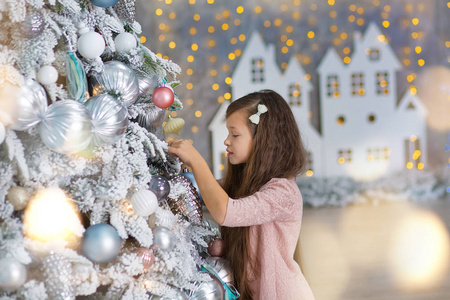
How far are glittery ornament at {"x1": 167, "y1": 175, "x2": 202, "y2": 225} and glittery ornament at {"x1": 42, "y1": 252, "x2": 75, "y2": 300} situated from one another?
16.3 inches

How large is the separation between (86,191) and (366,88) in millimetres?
4672

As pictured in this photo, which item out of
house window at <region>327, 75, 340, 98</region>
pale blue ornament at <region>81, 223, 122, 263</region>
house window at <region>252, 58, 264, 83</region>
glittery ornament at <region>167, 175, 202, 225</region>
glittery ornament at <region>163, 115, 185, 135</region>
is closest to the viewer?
pale blue ornament at <region>81, 223, 122, 263</region>

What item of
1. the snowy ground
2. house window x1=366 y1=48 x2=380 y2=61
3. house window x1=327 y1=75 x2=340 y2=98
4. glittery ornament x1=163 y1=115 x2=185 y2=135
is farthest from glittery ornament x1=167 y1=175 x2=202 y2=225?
house window x1=366 y1=48 x2=380 y2=61

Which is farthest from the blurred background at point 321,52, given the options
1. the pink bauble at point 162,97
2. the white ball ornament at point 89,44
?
the white ball ornament at point 89,44

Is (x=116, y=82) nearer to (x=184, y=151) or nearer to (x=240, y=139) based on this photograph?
(x=184, y=151)

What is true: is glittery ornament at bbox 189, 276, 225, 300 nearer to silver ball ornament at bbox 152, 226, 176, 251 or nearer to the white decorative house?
silver ball ornament at bbox 152, 226, 176, 251

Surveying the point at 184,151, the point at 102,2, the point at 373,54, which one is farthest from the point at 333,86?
the point at 102,2

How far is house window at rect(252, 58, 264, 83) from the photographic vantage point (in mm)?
4996

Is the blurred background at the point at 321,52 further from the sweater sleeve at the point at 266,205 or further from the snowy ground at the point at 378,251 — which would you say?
the sweater sleeve at the point at 266,205

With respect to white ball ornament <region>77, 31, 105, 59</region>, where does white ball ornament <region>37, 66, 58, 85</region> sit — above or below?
below

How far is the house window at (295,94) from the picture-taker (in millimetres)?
5039

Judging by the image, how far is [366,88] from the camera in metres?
5.16

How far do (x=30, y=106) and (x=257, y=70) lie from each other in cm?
432

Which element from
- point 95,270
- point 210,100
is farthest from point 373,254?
point 95,270
